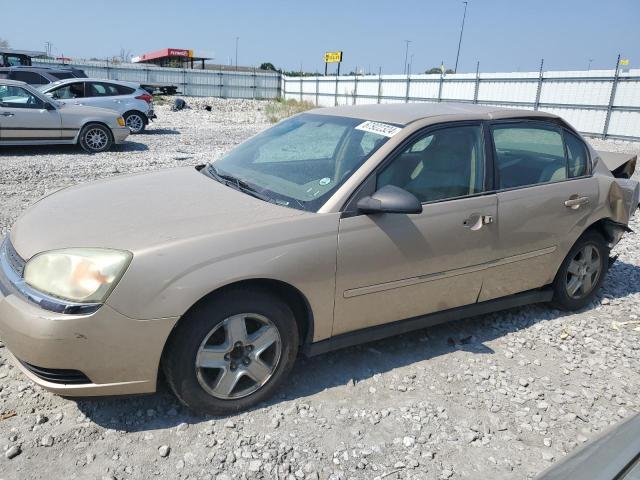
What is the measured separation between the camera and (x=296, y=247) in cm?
272

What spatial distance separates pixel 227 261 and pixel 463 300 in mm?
1814

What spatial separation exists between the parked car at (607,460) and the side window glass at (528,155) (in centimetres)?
213

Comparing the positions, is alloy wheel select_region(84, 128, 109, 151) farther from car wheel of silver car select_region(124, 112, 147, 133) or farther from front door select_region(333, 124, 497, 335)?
front door select_region(333, 124, 497, 335)

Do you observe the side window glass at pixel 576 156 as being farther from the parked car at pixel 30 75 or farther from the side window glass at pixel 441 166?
the parked car at pixel 30 75

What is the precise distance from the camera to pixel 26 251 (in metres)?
2.58

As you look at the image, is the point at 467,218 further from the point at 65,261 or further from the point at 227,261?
the point at 65,261

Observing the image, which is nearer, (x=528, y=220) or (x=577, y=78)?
(x=528, y=220)

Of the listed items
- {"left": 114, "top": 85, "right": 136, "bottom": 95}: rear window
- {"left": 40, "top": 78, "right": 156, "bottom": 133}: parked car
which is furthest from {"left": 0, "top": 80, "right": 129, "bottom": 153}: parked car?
{"left": 114, "top": 85, "right": 136, "bottom": 95}: rear window

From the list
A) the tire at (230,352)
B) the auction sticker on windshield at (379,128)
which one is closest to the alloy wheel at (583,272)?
the auction sticker on windshield at (379,128)

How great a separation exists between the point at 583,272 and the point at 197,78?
33.3 meters

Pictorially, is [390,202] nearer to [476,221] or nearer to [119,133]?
[476,221]

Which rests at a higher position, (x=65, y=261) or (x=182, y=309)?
(x=65, y=261)

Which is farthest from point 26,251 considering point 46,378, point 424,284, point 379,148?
point 424,284

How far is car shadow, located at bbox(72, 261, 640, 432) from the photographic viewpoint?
2.75m
